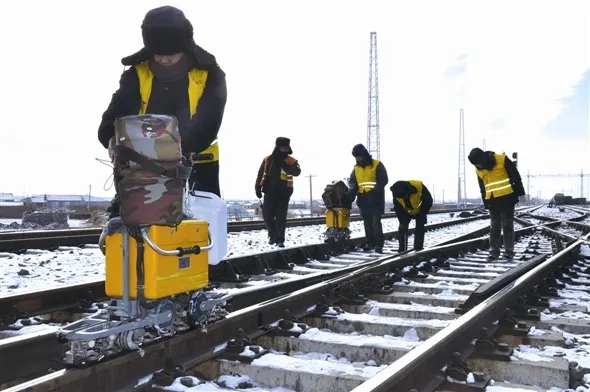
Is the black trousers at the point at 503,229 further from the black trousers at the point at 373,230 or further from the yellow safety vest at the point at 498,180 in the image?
the black trousers at the point at 373,230

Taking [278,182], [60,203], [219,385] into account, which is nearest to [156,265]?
[219,385]

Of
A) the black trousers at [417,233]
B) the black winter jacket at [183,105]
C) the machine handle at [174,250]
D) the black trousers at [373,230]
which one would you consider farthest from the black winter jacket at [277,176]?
the machine handle at [174,250]

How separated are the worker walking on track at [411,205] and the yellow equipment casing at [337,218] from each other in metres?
1.05

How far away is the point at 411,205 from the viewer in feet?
30.6

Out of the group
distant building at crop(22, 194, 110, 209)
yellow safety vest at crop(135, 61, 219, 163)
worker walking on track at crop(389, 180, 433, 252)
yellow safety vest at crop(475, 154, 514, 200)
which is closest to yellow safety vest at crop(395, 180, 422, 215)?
worker walking on track at crop(389, 180, 433, 252)

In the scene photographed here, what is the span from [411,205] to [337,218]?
1.43 metres

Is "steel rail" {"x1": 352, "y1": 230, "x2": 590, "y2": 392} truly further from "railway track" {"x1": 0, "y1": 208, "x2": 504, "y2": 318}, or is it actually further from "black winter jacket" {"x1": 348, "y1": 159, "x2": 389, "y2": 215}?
"black winter jacket" {"x1": 348, "y1": 159, "x2": 389, "y2": 215}

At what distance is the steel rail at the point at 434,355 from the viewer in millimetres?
2643

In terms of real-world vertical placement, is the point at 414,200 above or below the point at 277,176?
below

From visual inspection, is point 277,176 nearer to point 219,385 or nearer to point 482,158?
point 482,158

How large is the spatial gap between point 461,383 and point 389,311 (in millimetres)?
1698

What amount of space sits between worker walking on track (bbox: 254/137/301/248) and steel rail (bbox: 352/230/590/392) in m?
6.17

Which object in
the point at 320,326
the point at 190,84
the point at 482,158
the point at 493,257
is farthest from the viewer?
the point at 482,158

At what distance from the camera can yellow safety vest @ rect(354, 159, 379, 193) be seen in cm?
999
